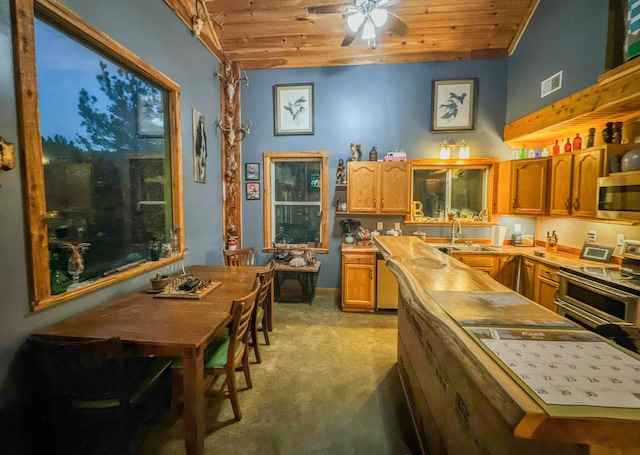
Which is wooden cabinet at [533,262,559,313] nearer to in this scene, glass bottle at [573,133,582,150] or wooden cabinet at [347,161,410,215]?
glass bottle at [573,133,582,150]

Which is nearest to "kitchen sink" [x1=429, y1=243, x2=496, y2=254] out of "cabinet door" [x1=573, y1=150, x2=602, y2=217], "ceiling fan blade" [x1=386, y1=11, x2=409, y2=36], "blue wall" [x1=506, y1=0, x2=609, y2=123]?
"cabinet door" [x1=573, y1=150, x2=602, y2=217]

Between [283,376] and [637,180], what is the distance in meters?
3.41

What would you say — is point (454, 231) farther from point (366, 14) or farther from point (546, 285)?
point (366, 14)

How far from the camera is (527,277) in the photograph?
3709 mm

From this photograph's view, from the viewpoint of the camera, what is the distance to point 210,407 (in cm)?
226

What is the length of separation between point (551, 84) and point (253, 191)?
13.8ft

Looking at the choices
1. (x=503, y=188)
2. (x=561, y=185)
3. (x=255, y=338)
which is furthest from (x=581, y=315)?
(x=255, y=338)

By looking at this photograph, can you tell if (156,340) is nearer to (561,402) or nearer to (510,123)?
(561,402)

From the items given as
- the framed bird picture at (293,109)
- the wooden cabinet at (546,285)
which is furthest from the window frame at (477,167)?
the framed bird picture at (293,109)

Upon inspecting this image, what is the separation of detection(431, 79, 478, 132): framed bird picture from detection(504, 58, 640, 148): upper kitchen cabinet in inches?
25.1

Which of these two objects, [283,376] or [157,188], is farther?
[157,188]

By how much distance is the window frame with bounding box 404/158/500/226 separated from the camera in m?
4.40

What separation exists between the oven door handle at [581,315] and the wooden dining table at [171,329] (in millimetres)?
3118

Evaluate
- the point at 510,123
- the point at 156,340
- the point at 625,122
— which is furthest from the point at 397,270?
the point at 510,123
